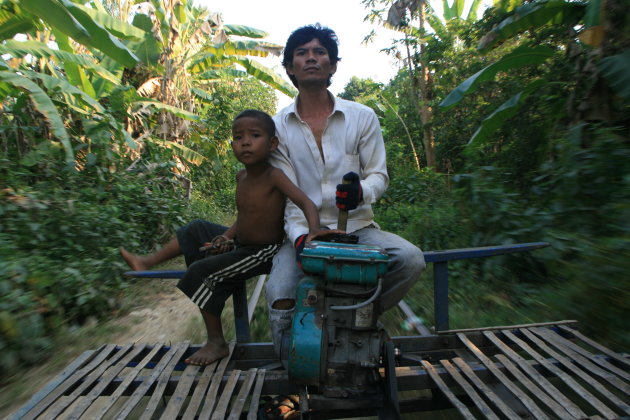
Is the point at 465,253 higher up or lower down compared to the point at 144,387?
higher up

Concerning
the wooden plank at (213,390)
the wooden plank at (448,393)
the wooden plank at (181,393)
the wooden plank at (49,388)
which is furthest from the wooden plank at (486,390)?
the wooden plank at (49,388)

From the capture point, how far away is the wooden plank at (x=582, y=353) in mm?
1729

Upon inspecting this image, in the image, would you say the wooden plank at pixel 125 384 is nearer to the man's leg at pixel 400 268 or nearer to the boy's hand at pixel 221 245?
the boy's hand at pixel 221 245

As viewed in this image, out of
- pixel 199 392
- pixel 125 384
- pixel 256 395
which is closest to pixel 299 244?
pixel 256 395

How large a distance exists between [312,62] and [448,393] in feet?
5.98

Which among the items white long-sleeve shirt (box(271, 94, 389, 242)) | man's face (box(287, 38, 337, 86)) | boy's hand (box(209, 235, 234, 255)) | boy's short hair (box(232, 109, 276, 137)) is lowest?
boy's hand (box(209, 235, 234, 255))

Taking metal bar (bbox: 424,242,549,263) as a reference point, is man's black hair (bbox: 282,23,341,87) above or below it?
above

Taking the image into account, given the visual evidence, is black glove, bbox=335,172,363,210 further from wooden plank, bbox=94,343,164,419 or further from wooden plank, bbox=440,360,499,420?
wooden plank, bbox=94,343,164,419

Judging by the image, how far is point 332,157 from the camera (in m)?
2.33

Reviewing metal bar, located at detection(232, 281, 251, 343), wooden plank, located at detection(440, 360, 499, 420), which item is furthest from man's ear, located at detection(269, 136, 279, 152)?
wooden plank, located at detection(440, 360, 499, 420)

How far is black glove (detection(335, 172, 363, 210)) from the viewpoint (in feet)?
6.15

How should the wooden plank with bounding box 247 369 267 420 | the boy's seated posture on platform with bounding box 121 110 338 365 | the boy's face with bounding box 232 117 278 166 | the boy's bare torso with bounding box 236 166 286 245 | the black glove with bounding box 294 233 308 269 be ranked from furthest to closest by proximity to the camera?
the boy's bare torso with bounding box 236 166 286 245
the boy's face with bounding box 232 117 278 166
the boy's seated posture on platform with bounding box 121 110 338 365
the black glove with bounding box 294 233 308 269
the wooden plank with bounding box 247 369 267 420

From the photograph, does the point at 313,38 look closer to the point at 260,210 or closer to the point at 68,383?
the point at 260,210

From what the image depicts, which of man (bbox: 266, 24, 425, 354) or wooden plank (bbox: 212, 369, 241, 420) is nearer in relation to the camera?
wooden plank (bbox: 212, 369, 241, 420)
